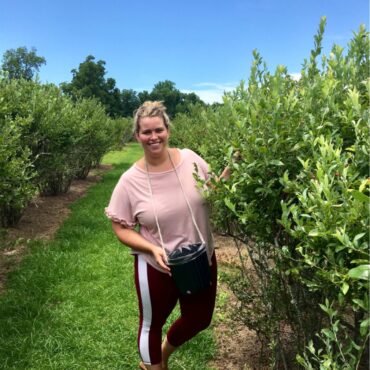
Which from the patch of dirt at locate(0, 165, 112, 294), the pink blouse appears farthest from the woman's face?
the patch of dirt at locate(0, 165, 112, 294)

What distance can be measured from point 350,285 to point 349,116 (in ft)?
2.82

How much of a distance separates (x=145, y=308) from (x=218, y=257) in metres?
3.36

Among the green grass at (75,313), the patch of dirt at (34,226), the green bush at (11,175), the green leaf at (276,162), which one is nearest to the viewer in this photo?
the green leaf at (276,162)

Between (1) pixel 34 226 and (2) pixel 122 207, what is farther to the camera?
(1) pixel 34 226

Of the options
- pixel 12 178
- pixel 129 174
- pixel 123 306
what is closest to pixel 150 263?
pixel 129 174

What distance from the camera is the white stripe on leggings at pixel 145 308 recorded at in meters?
A: 2.89

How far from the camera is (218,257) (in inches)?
245

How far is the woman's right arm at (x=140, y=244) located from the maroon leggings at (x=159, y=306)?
0.44ft

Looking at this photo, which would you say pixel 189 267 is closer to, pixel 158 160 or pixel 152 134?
pixel 158 160

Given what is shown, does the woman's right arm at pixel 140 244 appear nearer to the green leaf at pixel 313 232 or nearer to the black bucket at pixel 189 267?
the black bucket at pixel 189 267

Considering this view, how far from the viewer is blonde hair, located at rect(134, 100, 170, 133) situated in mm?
2826

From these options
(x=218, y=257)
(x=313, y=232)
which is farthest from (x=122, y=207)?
(x=218, y=257)

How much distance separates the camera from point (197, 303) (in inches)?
118

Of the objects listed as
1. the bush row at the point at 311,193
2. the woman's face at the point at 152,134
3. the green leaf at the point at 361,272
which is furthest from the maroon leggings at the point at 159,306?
the green leaf at the point at 361,272
